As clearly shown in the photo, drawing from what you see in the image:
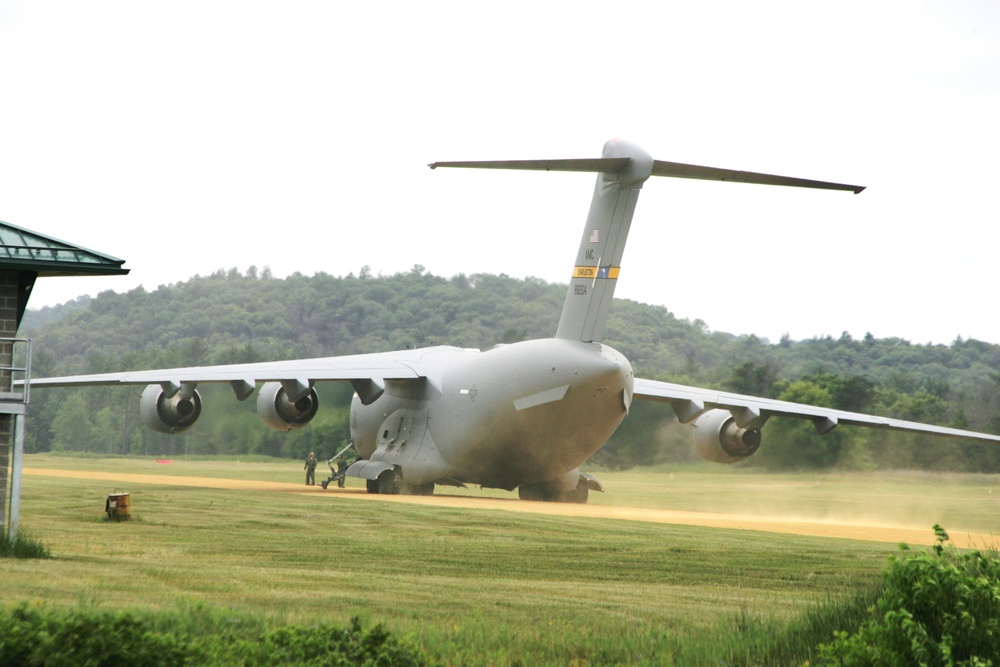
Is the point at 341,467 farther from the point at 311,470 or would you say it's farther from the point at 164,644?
the point at 164,644

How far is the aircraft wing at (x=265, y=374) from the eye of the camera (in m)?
30.7

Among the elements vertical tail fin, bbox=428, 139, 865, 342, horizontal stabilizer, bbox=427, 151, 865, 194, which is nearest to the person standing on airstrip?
vertical tail fin, bbox=428, 139, 865, 342

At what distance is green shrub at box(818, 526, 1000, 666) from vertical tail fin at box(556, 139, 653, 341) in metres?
16.4

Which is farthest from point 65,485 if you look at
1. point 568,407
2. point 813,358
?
point 813,358

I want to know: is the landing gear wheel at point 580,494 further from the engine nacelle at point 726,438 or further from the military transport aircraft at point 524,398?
the engine nacelle at point 726,438

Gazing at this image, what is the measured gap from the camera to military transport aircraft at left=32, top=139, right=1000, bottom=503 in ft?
85.8

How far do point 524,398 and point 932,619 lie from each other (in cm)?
1839

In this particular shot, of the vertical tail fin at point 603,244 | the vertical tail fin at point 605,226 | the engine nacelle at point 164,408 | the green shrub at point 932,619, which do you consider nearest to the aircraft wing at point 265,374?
the engine nacelle at point 164,408

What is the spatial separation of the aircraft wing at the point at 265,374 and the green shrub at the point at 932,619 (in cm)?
2213

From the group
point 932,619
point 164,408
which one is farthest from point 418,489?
point 932,619

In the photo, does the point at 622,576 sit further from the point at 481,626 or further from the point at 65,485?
the point at 65,485

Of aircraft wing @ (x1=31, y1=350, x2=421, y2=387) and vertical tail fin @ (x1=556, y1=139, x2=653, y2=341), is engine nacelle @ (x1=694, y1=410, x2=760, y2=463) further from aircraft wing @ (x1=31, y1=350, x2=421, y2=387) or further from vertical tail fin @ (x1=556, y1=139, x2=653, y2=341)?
aircraft wing @ (x1=31, y1=350, x2=421, y2=387)

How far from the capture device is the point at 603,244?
2614 centimetres

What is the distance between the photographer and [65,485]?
31.2 m
